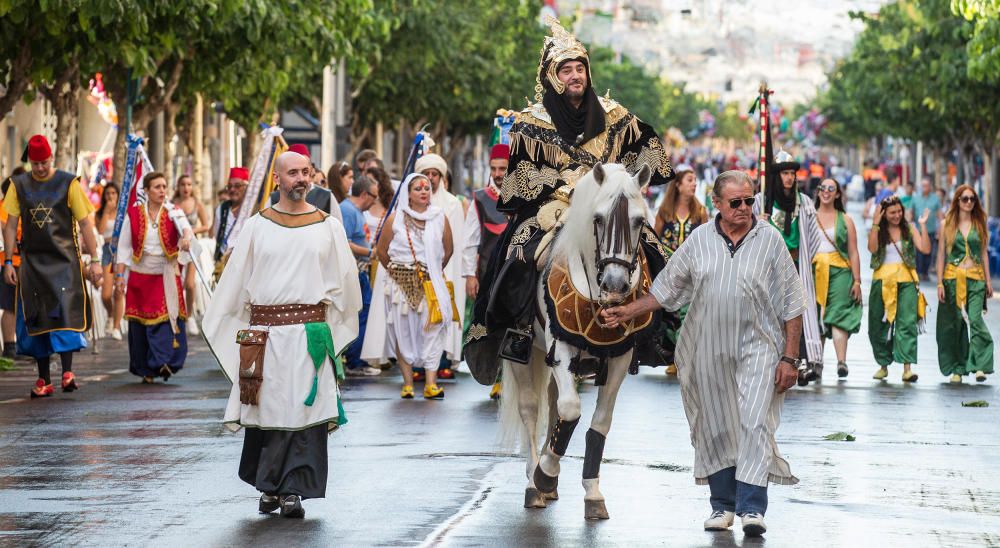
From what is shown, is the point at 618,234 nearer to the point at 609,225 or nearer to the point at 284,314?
the point at 609,225

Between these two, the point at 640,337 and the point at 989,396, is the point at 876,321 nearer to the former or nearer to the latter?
the point at 989,396

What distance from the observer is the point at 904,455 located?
12.3 metres

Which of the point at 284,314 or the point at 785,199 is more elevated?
the point at 785,199

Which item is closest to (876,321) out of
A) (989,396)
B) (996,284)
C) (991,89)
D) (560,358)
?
(989,396)

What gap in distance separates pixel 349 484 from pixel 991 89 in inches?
1254

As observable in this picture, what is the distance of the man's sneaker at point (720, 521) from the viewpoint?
9.16 meters

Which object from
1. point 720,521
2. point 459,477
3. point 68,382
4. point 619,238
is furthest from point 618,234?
point 68,382

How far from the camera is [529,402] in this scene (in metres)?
10.5

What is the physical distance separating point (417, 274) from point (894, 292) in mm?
4747

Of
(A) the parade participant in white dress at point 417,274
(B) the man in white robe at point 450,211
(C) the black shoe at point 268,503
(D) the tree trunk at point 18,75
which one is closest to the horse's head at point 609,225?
(C) the black shoe at point 268,503

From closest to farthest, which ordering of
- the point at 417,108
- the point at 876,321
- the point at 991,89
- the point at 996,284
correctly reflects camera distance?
the point at 876,321 → the point at 996,284 → the point at 991,89 → the point at 417,108

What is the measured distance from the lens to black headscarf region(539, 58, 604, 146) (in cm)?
1027

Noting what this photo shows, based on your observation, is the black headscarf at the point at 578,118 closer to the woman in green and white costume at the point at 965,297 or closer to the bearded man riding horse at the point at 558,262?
the bearded man riding horse at the point at 558,262

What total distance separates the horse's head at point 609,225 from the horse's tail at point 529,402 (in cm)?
106
